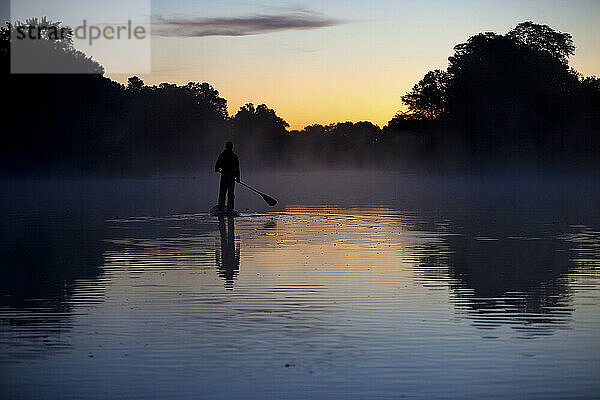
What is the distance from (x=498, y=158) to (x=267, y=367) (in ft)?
313

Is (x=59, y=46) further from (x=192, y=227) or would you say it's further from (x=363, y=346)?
(x=363, y=346)

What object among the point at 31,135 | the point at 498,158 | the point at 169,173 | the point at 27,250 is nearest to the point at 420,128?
the point at 498,158

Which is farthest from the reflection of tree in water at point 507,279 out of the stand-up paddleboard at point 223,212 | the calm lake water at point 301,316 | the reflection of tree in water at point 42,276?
the stand-up paddleboard at point 223,212

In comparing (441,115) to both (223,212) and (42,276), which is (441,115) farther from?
(42,276)

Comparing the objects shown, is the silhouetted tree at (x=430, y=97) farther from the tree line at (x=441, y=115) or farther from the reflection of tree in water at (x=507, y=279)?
the reflection of tree in water at (x=507, y=279)

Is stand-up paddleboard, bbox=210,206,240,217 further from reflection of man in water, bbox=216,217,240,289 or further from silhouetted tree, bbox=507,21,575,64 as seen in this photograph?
silhouetted tree, bbox=507,21,575,64

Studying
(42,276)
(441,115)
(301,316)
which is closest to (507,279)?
(301,316)

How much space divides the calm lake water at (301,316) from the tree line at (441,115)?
6032 cm

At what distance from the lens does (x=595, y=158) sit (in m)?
98.9

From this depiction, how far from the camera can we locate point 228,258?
1773 centimetres

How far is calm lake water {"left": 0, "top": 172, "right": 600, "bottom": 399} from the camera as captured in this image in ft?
26.7

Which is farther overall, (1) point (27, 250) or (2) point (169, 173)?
(2) point (169, 173)

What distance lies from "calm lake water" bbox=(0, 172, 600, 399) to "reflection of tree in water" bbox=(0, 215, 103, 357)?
0.15ft

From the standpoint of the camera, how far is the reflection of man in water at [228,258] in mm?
15096
